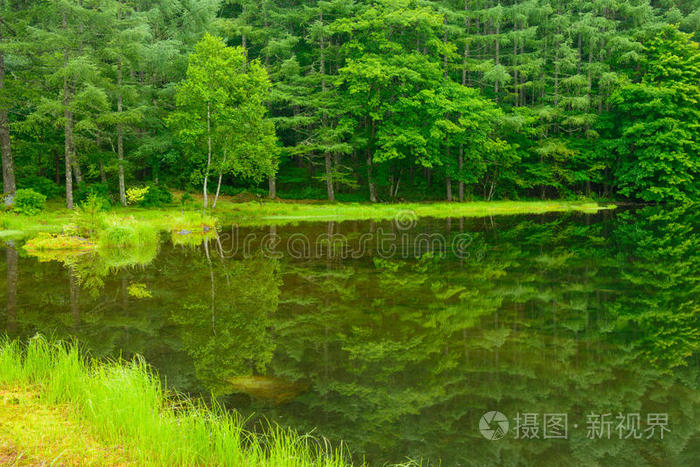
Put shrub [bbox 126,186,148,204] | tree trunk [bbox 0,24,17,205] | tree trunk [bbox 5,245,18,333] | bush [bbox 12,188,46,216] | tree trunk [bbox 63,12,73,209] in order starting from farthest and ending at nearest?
tree trunk [bbox 63,12,73,209] < tree trunk [bbox 0,24,17,205] < bush [bbox 12,188,46,216] < shrub [bbox 126,186,148,204] < tree trunk [bbox 5,245,18,333]

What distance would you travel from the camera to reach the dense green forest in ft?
97.7

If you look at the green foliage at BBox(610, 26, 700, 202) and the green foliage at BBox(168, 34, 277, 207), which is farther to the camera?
the green foliage at BBox(610, 26, 700, 202)

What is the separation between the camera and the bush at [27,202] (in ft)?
76.8

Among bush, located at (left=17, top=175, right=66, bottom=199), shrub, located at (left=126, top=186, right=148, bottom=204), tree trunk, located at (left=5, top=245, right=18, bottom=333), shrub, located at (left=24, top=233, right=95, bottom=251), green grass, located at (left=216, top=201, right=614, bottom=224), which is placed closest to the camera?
tree trunk, located at (left=5, top=245, right=18, bottom=333)

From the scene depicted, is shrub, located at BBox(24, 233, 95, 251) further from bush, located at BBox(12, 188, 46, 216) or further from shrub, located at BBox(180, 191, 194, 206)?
shrub, located at BBox(180, 191, 194, 206)

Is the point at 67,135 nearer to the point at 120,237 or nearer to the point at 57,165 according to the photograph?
the point at 57,165

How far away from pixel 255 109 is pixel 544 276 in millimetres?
21208

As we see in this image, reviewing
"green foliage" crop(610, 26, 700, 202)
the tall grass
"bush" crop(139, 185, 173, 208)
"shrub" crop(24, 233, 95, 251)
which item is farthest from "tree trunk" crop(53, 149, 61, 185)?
"green foliage" crop(610, 26, 700, 202)

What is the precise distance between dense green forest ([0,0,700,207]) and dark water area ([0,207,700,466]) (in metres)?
17.7

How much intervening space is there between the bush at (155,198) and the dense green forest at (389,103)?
2431 mm

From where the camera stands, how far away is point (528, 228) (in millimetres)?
21453

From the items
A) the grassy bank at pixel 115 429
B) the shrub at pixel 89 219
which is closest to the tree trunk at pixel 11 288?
the shrub at pixel 89 219

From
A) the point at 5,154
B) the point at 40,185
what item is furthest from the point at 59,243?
the point at 40,185

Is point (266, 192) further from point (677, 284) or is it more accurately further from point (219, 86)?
point (677, 284)
